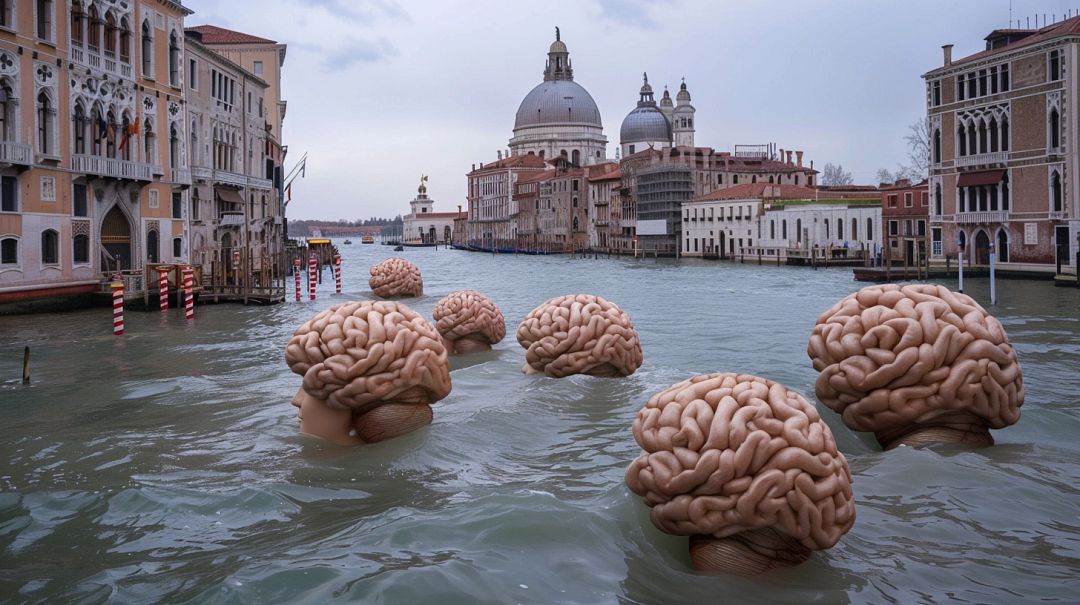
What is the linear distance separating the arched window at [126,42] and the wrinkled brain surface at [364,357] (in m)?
21.1

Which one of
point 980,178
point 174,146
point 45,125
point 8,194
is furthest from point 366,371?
point 980,178

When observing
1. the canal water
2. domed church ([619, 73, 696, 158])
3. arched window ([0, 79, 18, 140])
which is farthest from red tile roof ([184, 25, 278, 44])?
domed church ([619, 73, 696, 158])

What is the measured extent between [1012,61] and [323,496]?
36.0 m

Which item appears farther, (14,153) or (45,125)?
(45,125)

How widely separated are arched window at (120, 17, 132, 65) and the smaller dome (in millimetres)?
78860

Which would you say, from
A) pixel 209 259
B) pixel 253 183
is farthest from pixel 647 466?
pixel 253 183

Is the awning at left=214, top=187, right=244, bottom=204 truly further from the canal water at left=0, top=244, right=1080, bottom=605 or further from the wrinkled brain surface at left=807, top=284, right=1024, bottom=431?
the wrinkled brain surface at left=807, top=284, right=1024, bottom=431

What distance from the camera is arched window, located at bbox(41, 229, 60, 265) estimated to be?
69.4 feet

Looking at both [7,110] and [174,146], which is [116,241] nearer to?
[174,146]

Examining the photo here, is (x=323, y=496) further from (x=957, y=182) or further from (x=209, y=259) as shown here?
(x=957, y=182)

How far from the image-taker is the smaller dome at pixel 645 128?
330 feet

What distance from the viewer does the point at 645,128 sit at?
100438mm

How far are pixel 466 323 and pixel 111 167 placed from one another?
50.9 ft

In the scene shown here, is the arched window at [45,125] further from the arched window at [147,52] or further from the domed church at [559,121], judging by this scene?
the domed church at [559,121]
